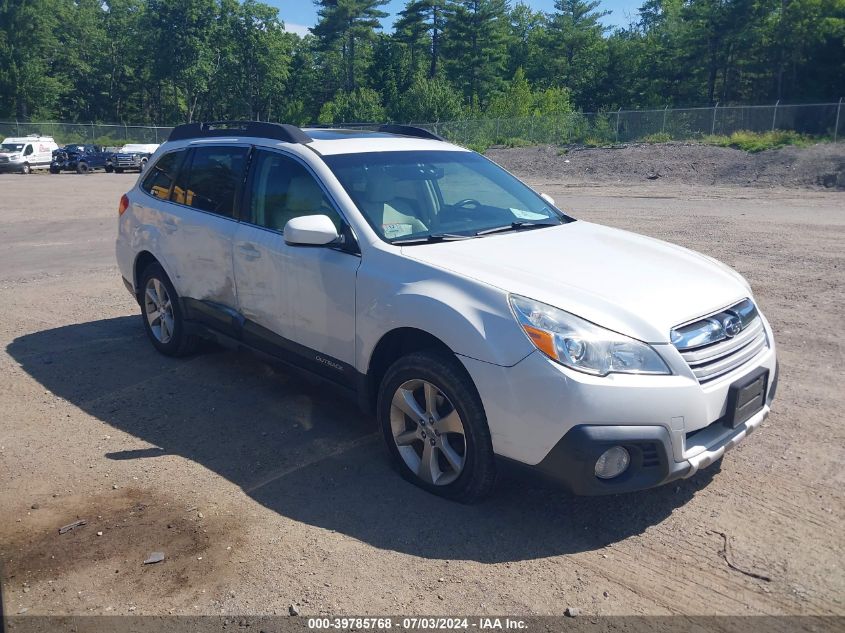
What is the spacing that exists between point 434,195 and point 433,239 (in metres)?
0.66

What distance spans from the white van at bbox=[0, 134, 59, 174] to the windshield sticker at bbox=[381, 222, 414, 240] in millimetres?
41475

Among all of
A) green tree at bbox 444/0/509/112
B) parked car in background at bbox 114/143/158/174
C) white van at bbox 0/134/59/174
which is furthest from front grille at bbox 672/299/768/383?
green tree at bbox 444/0/509/112

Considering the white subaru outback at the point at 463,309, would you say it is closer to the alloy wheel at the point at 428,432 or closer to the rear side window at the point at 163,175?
the alloy wheel at the point at 428,432

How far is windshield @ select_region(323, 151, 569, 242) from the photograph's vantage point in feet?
15.1

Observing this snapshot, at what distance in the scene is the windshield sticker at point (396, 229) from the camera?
14.6 ft

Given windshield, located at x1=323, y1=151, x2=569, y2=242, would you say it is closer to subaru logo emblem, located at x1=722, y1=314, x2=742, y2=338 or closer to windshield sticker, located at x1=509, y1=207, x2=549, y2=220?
windshield sticker, located at x1=509, y1=207, x2=549, y2=220

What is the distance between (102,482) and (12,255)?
922 cm

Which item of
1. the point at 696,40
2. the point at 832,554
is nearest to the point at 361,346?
the point at 832,554

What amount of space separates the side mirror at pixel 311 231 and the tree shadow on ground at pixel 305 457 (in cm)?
98

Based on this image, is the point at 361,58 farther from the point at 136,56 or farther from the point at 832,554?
the point at 832,554

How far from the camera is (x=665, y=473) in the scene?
3.51 m

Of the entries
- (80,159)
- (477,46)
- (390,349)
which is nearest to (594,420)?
(390,349)

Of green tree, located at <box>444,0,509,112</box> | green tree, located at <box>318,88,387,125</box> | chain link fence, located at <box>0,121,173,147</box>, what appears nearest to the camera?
chain link fence, located at <box>0,121,173,147</box>

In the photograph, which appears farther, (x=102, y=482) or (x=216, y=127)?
(x=216, y=127)
